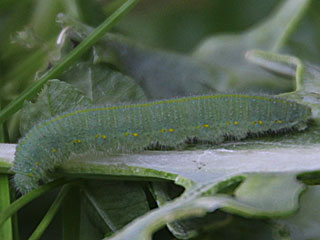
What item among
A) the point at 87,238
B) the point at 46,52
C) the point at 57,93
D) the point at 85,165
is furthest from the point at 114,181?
the point at 46,52

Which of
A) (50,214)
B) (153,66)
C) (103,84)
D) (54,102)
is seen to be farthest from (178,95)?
(50,214)

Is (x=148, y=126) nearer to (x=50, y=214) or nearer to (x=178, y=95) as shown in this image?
(x=50, y=214)

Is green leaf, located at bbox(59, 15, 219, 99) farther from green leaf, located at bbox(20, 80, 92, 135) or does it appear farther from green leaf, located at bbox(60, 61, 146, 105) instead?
green leaf, located at bbox(20, 80, 92, 135)

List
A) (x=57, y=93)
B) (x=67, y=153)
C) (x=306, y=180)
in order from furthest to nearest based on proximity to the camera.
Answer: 1. (x=57, y=93)
2. (x=67, y=153)
3. (x=306, y=180)

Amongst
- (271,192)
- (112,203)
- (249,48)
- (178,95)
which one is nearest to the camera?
(271,192)

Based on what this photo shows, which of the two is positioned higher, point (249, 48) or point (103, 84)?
point (249, 48)

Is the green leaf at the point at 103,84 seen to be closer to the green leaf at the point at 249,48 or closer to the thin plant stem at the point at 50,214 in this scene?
the thin plant stem at the point at 50,214

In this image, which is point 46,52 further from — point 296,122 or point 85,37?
point 296,122

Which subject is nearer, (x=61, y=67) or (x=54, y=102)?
(x=54, y=102)
